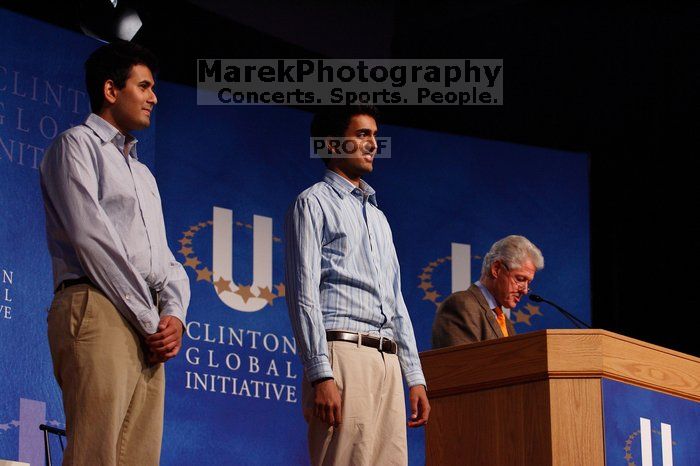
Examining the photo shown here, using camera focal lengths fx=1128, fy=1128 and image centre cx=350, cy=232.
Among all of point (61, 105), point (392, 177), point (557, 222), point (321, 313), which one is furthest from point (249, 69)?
point (321, 313)

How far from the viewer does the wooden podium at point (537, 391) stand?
11.5 ft

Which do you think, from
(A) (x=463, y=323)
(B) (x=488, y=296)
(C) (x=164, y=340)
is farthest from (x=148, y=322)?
(B) (x=488, y=296)

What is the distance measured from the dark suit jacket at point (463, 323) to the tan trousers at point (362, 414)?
1.40 metres

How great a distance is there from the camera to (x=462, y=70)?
6500mm

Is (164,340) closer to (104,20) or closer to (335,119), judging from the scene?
(335,119)

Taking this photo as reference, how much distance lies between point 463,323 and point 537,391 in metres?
0.84

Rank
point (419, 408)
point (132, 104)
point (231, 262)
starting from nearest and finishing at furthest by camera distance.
→ point (132, 104)
point (419, 408)
point (231, 262)

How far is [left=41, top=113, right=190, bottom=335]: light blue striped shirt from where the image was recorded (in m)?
2.51

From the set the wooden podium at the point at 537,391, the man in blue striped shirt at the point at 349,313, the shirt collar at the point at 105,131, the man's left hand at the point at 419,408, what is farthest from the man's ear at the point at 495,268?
the shirt collar at the point at 105,131

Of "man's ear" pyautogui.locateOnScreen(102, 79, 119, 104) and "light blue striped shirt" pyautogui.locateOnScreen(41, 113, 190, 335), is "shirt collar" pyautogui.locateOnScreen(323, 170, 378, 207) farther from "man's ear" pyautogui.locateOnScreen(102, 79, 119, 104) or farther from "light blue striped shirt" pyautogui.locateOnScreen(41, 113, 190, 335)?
"man's ear" pyautogui.locateOnScreen(102, 79, 119, 104)

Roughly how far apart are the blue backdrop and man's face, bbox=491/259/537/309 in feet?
4.27

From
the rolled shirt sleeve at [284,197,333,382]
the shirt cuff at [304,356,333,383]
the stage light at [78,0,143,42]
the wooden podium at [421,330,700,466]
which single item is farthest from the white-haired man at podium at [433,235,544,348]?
the stage light at [78,0,143,42]

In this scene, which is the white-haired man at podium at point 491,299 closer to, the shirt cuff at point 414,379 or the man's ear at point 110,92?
the shirt cuff at point 414,379

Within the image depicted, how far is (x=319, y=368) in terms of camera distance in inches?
111
